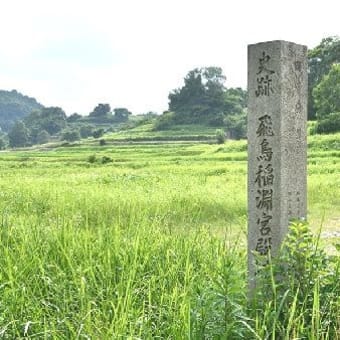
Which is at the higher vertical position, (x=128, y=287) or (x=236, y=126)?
(x=236, y=126)

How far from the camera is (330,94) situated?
3644 centimetres

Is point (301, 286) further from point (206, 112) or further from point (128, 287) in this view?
point (206, 112)

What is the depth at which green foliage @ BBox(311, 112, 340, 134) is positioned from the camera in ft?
107

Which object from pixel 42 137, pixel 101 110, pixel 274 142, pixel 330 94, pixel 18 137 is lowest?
pixel 42 137

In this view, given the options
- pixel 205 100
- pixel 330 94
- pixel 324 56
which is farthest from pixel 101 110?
pixel 330 94

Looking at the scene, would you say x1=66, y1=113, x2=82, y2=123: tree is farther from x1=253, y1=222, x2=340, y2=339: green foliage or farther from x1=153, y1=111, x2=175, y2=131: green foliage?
x1=253, y1=222, x2=340, y2=339: green foliage

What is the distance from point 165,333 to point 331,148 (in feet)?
79.5

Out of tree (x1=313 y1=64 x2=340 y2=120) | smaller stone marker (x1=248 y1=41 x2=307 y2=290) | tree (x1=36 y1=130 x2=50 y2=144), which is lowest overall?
tree (x1=36 y1=130 x2=50 y2=144)

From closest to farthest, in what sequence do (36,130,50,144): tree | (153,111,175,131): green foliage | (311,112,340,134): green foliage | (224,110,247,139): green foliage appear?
(311,112,340,134): green foliage, (224,110,247,139): green foliage, (153,111,175,131): green foliage, (36,130,50,144): tree

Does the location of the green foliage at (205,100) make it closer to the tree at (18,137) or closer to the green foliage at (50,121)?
the tree at (18,137)

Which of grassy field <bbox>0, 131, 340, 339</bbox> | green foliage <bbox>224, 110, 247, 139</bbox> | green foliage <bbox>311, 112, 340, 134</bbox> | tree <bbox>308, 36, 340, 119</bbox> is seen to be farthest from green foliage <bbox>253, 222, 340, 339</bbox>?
green foliage <bbox>224, 110, 247, 139</bbox>

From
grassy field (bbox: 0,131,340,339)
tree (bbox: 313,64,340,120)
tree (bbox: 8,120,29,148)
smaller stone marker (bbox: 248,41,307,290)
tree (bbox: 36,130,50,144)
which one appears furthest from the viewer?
tree (bbox: 36,130,50,144)

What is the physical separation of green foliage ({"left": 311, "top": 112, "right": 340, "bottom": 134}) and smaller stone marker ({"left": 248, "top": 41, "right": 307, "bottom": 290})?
30113 mm

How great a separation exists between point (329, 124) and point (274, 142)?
30.4 metres
